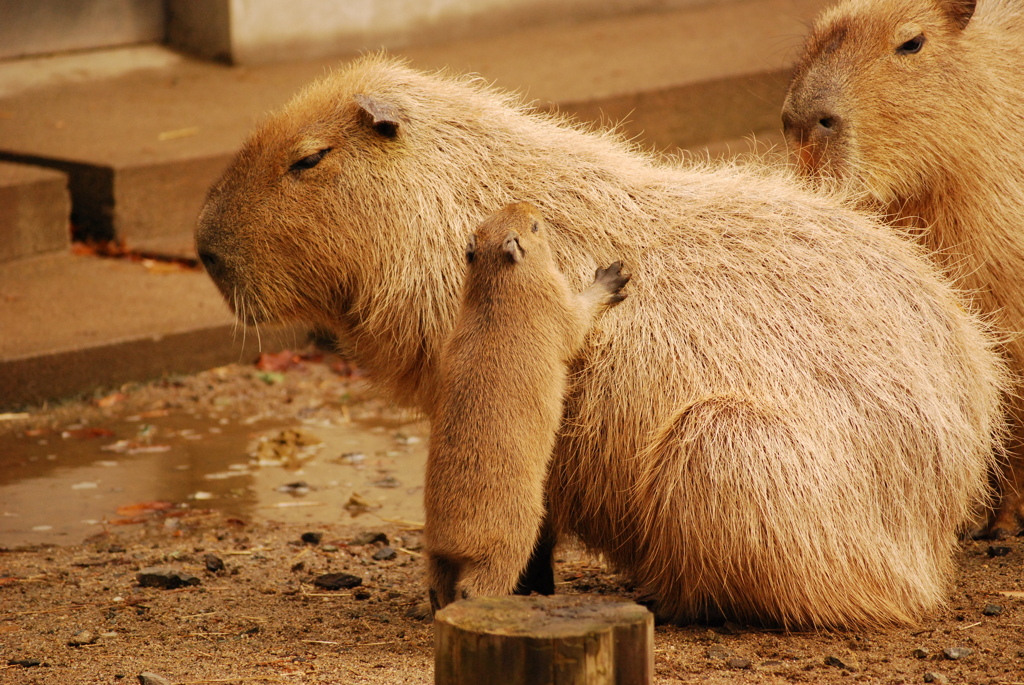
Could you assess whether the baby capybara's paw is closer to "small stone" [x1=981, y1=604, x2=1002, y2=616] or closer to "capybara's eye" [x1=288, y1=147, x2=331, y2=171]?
"capybara's eye" [x1=288, y1=147, x2=331, y2=171]

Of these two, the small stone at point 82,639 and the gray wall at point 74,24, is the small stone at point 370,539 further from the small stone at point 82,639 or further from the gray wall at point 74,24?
the gray wall at point 74,24

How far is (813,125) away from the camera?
165 inches

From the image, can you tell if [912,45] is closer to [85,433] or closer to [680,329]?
[680,329]

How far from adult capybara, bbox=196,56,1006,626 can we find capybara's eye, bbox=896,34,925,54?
65cm

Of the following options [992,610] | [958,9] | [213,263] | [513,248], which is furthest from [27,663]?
[958,9]

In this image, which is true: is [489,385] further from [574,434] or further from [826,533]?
[826,533]

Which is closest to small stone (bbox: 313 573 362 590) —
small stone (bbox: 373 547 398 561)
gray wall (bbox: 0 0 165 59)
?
small stone (bbox: 373 547 398 561)

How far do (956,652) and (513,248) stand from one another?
164cm

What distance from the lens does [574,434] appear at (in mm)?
3709

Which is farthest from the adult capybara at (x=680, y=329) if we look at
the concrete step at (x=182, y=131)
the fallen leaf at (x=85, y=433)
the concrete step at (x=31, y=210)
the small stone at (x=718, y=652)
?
the concrete step at (x=31, y=210)

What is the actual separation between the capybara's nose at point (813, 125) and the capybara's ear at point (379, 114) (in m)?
1.33

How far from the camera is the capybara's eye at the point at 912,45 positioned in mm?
4234

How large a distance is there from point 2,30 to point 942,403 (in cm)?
703

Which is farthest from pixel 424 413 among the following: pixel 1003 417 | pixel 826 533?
pixel 1003 417
